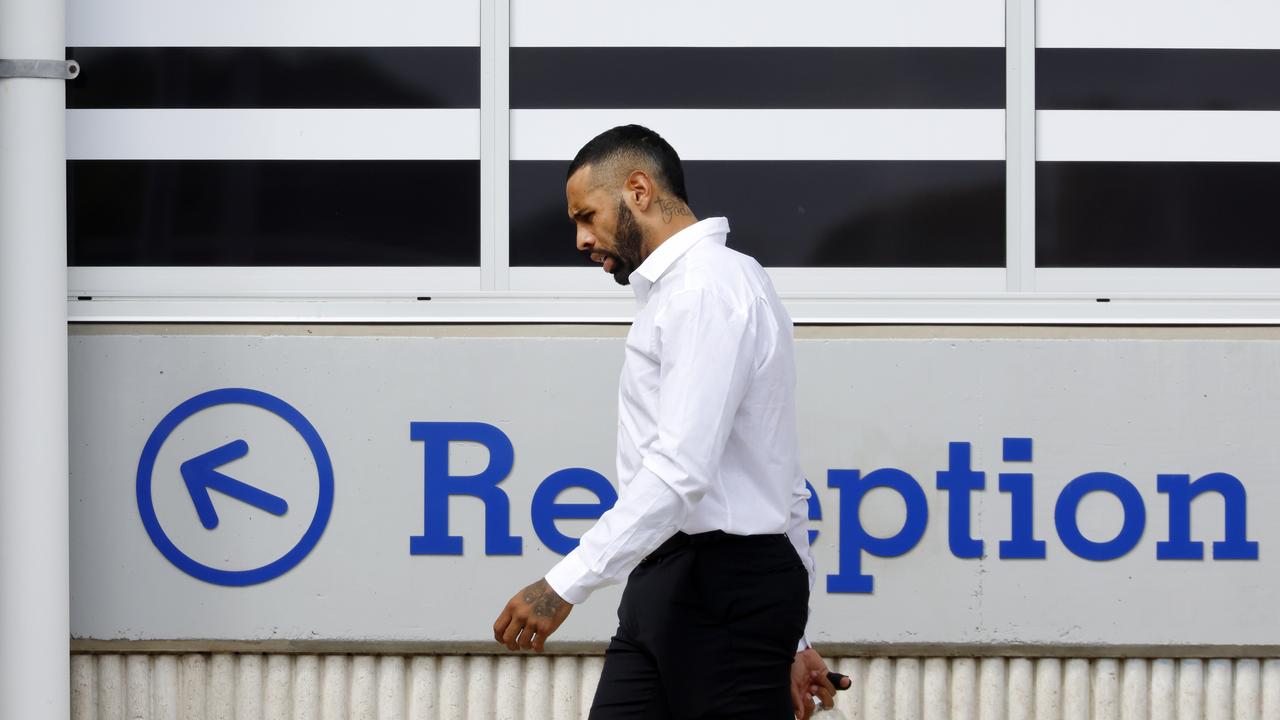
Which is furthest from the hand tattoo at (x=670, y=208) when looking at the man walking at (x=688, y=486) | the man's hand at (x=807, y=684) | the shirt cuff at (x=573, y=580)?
the man's hand at (x=807, y=684)

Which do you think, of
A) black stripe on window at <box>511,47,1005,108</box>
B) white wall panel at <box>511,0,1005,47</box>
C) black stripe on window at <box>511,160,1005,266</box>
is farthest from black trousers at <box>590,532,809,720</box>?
white wall panel at <box>511,0,1005,47</box>

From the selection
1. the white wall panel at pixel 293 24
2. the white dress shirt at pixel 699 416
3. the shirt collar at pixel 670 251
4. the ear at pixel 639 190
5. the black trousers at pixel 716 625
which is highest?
the white wall panel at pixel 293 24

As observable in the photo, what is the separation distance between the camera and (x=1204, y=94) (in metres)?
4.53

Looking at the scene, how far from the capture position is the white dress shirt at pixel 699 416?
2.54 meters

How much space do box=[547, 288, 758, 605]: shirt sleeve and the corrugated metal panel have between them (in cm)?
196

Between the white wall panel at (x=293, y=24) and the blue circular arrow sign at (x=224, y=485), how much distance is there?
112 cm

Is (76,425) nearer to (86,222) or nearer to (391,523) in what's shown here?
(86,222)

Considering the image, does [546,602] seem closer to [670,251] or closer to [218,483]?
[670,251]

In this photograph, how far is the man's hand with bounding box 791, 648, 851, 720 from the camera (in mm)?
3057

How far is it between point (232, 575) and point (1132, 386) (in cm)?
283

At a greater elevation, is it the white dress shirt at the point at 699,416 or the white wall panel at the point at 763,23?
the white wall panel at the point at 763,23

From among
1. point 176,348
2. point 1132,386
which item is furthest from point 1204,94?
point 176,348

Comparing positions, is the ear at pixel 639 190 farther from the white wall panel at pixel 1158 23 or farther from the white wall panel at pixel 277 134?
the white wall panel at pixel 1158 23

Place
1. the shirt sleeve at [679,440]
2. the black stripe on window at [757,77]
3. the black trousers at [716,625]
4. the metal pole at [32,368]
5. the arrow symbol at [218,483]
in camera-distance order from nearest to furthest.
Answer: the shirt sleeve at [679,440] < the black trousers at [716,625] < the metal pole at [32,368] < the arrow symbol at [218,483] < the black stripe on window at [757,77]
